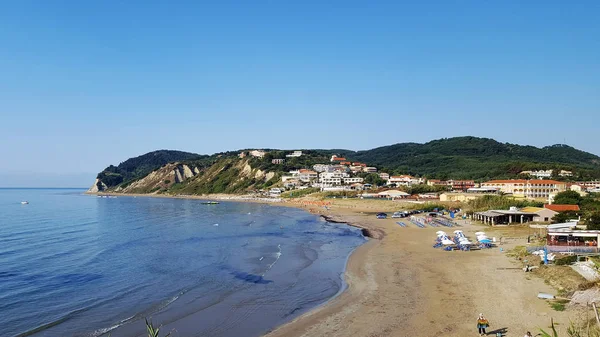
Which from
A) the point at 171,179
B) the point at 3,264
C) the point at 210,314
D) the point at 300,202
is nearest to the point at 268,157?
the point at 171,179

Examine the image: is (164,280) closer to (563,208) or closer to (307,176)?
(563,208)

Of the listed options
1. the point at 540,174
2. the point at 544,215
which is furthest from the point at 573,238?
the point at 540,174

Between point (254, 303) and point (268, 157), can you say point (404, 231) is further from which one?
point (268, 157)

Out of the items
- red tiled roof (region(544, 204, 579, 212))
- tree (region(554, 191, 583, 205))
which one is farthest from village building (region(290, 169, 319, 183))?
red tiled roof (region(544, 204, 579, 212))

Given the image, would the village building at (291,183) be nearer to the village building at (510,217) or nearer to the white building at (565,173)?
the white building at (565,173)

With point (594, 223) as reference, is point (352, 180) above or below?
above
